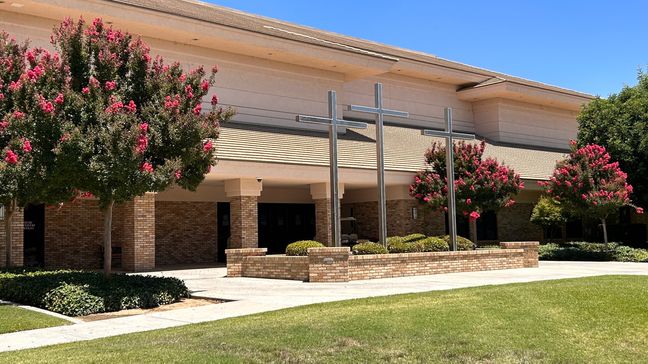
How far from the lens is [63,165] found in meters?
13.3

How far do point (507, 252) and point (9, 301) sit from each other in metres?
15.5

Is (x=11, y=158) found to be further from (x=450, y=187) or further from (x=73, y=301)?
(x=450, y=187)

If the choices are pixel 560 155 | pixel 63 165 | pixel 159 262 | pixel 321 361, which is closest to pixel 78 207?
pixel 159 262

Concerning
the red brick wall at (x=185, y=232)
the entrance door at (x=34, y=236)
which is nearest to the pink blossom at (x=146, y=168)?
the entrance door at (x=34, y=236)

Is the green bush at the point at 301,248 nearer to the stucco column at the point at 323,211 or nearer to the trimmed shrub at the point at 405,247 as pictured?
the trimmed shrub at the point at 405,247

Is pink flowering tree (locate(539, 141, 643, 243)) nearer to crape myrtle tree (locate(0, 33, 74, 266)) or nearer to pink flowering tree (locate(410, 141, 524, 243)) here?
pink flowering tree (locate(410, 141, 524, 243))

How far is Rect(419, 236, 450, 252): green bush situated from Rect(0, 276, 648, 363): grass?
938cm

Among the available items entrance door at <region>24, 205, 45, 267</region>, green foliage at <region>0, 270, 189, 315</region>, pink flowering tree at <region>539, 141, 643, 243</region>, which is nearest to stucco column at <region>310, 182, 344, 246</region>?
pink flowering tree at <region>539, 141, 643, 243</region>

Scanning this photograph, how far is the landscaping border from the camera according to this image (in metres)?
17.4

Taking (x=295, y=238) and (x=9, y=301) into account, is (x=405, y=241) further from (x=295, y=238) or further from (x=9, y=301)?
(x=9, y=301)

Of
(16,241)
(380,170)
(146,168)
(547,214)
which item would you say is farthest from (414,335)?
(547,214)

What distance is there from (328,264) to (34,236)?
11869 millimetres

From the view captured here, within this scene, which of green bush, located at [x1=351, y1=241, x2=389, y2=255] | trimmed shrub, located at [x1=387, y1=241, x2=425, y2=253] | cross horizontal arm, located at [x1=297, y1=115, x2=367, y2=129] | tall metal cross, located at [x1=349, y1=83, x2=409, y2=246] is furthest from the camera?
trimmed shrub, located at [x1=387, y1=241, x2=425, y2=253]

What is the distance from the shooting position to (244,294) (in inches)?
594
